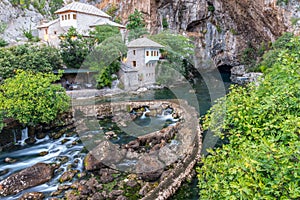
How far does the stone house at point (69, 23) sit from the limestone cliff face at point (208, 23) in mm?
11905

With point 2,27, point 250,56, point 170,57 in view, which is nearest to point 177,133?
point 170,57

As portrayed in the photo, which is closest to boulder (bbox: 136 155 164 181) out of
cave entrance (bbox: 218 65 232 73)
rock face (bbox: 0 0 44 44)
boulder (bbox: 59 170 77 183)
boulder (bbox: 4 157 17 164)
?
boulder (bbox: 59 170 77 183)

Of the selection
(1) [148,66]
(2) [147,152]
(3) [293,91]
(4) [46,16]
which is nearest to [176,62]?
(1) [148,66]

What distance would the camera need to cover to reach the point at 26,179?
9.12 meters

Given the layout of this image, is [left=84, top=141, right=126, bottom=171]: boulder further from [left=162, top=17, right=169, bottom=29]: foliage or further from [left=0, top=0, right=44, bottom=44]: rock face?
[left=162, top=17, right=169, bottom=29]: foliage

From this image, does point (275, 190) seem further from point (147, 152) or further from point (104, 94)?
point (104, 94)

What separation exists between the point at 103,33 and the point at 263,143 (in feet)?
89.1

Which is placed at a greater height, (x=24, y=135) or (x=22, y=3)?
(x=22, y=3)

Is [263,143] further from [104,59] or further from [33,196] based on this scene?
[104,59]

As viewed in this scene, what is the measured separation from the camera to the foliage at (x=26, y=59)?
18.0 metres

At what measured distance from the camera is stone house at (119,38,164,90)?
2631cm

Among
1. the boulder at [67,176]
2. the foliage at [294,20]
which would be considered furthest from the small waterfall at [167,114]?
the foliage at [294,20]

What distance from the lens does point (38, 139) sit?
1341cm

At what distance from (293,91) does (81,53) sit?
23486 millimetres
